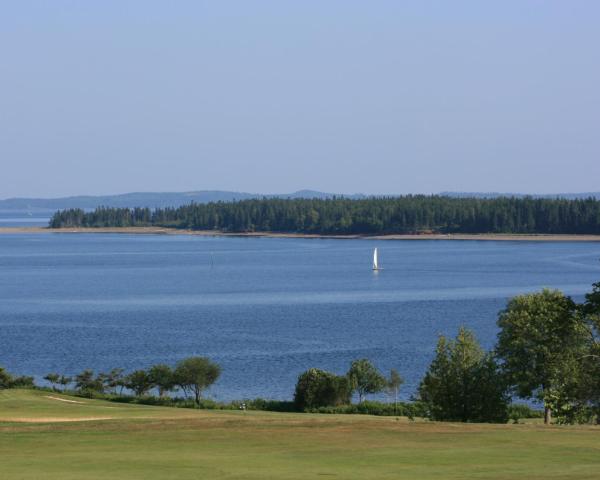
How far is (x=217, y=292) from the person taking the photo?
11562 cm

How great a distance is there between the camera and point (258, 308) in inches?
3839

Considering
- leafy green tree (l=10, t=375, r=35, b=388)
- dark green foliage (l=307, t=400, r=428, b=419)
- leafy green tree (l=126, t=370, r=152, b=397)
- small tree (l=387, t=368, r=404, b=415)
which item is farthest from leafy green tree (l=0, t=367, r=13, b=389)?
small tree (l=387, t=368, r=404, b=415)

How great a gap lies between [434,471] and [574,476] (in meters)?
2.62

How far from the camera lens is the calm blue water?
2598 inches

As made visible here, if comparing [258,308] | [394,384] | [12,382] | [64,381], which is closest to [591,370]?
[394,384]

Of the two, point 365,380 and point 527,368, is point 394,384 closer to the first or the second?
point 365,380

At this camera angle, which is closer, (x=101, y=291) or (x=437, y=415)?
(x=437, y=415)

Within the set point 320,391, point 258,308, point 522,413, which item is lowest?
point 258,308

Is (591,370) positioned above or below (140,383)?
above

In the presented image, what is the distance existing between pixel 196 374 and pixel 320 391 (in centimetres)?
670

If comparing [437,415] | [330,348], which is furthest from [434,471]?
[330,348]

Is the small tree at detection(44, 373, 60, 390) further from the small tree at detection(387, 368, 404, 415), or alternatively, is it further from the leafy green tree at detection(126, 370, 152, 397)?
the small tree at detection(387, 368, 404, 415)

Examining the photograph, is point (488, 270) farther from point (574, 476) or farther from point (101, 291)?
point (574, 476)

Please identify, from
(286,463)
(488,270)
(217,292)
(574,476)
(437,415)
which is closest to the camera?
(574,476)
